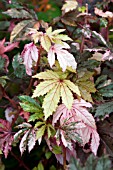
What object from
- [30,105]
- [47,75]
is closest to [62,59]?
[47,75]

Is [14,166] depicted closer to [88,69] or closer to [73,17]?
[88,69]

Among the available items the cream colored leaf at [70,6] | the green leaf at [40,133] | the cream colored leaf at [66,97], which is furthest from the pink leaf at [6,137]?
the cream colored leaf at [70,6]

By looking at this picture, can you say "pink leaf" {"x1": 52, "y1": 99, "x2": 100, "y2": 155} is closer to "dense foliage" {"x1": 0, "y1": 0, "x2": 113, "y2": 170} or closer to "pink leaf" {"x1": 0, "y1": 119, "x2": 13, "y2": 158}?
"dense foliage" {"x1": 0, "y1": 0, "x2": 113, "y2": 170}

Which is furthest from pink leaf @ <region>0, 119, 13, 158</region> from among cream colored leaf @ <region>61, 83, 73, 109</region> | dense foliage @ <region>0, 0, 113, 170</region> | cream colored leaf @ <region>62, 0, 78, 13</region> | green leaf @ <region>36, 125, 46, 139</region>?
cream colored leaf @ <region>62, 0, 78, 13</region>

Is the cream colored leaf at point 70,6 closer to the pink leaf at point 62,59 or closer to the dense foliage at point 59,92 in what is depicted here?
the dense foliage at point 59,92

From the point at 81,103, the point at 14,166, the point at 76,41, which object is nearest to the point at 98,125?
the point at 81,103

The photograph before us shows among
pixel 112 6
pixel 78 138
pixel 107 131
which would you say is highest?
pixel 112 6

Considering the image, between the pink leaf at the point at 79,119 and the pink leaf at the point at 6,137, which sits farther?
the pink leaf at the point at 6,137
